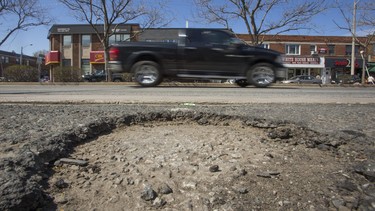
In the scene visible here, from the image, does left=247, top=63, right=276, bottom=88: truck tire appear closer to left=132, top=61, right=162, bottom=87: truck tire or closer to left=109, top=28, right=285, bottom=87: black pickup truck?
left=109, top=28, right=285, bottom=87: black pickup truck

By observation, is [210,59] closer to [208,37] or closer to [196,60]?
[196,60]

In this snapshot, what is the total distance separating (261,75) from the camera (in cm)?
806

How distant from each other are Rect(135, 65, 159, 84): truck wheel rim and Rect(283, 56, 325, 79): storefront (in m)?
45.0

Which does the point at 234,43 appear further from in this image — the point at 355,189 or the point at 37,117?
the point at 355,189

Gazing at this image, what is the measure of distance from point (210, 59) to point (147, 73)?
1.49m

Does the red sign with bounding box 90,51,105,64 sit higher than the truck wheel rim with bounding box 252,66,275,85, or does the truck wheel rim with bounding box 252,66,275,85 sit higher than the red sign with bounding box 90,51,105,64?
the red sign with bounding box 90,51,105,64

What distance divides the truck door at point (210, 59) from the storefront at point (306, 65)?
145ft

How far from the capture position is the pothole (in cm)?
167

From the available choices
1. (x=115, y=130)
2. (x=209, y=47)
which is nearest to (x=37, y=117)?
(x=115, y=130)

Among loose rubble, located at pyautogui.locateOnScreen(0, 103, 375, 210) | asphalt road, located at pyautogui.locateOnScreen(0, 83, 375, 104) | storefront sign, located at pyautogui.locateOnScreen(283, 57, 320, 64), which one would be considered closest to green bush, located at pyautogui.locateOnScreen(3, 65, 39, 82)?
asphalt road, located at pyautogui.locateOnScreen(0, 83, 375, 104)

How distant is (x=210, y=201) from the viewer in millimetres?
1650

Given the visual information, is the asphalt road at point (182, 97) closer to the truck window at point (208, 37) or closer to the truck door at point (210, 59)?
the truck door at point (210, 59)

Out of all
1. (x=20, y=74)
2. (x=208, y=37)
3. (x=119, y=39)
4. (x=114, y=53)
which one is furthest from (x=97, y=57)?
(x=114, y=53)

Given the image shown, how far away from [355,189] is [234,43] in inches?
260
